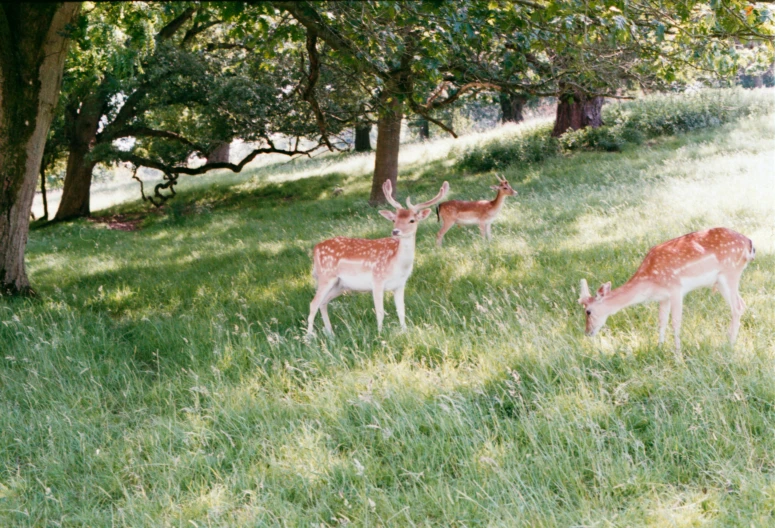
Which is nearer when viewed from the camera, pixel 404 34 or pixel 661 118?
pixel 404 34

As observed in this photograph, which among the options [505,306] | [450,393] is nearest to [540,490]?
[450,393]

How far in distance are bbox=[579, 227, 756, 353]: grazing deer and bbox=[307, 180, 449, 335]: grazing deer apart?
5.37ft

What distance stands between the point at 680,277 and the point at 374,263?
2.51m

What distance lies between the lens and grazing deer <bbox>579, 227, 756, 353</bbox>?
4.82 meters

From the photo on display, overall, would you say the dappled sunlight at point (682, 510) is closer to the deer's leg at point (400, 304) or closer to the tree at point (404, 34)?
the deer's leg at point (400, 304)

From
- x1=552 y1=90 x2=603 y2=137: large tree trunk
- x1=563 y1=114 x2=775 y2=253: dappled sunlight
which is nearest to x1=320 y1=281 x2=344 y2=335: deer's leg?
x1=563 y1=114 x2=775 y2=253: dappled sunlight

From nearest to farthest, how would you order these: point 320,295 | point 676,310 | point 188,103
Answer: point 676,310 < point 320,295 < point 188,103

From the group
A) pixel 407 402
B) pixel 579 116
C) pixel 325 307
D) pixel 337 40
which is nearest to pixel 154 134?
pixel 579 116

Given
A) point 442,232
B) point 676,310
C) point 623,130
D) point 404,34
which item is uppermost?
point 404,34

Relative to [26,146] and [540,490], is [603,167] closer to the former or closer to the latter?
[26,146]

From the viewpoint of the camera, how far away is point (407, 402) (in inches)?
160

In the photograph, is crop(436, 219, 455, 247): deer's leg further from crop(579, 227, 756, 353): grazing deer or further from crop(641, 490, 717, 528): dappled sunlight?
crop(641, 490, 717, 528): dappled sunlight

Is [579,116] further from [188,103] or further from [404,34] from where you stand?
[404,34]

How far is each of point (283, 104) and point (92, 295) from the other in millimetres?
8373
